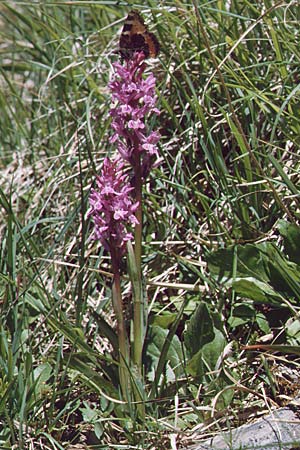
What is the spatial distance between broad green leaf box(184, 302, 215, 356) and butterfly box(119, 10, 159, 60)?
77cm

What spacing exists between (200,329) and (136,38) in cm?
88

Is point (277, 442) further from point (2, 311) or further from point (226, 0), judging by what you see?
point (226, 0)

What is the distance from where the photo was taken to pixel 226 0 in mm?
2945

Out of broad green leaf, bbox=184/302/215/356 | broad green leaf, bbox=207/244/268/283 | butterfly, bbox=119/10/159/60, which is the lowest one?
broad green leaf, bbox=184/302/215/356

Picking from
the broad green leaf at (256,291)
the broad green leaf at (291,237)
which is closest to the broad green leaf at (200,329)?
the broad green leaf at (256,291)

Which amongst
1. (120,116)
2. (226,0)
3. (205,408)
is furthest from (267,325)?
(226,0)

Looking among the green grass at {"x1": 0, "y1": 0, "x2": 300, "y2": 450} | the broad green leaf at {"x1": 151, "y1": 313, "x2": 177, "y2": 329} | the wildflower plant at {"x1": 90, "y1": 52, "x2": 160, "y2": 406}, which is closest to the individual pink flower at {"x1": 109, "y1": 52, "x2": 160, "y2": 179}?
the wildflower plant at {"x1": 90, "y1": 52, "x2": 160, "y2": 406}

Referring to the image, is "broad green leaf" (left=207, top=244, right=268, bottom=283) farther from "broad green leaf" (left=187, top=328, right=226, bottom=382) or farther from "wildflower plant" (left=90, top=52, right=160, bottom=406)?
"wildflower plant" (left=90, top=52, right=160, bottom=406)

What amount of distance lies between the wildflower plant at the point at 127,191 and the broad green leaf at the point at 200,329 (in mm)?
189

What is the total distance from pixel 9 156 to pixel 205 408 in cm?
170

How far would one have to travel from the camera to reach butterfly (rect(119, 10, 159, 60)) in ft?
6.81

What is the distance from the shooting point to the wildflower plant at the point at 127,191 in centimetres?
208

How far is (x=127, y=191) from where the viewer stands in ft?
6.83

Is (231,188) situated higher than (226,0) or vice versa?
(226,0)
